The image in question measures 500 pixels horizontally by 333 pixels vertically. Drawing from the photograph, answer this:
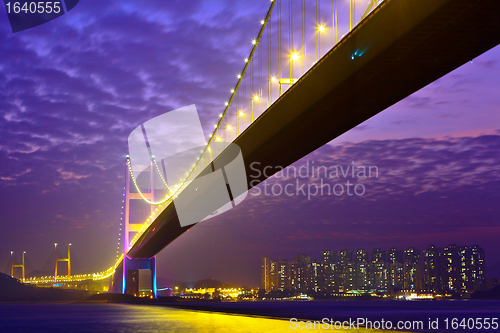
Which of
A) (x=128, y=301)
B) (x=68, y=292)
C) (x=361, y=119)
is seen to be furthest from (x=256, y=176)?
(x=68, y=292)

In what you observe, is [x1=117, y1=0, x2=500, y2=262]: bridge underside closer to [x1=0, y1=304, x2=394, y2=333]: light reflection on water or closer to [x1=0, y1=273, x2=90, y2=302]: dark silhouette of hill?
[x1=0, y1=304, x2=394, y2=333]: light reflection on water

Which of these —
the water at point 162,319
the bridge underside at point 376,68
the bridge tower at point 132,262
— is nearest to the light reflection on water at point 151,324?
the water at point 162,319

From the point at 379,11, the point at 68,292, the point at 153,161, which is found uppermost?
the point at 153,161

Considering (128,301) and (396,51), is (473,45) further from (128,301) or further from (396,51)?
(128,301)

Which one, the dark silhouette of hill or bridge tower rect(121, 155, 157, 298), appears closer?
bridge tower rect(121, 155, 157, 298)

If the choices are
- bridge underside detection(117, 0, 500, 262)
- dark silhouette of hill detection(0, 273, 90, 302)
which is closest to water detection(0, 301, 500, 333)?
bridge underside detection(117, 0, 500, 262)

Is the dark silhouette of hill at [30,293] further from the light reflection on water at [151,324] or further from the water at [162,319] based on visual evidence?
the light reflection on water at [151,324]
